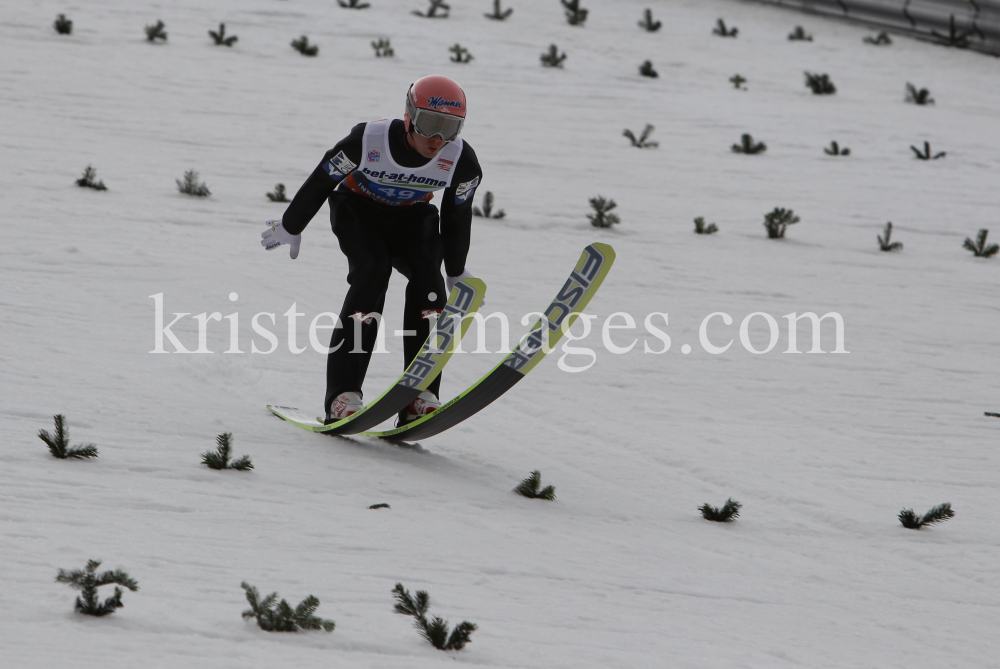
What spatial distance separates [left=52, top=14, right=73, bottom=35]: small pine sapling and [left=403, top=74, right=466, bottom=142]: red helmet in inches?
464

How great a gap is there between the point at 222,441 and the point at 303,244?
194 inches

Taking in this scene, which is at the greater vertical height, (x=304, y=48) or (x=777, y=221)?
(x=304, y=48)

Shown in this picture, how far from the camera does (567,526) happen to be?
4090 millimetres

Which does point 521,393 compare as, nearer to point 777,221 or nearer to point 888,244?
point 777,221

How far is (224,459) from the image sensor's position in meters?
3.96

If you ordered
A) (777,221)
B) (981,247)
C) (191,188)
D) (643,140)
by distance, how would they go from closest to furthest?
1. (191,188)
2. (981,247)
3. (777,221)
4. (643,140)

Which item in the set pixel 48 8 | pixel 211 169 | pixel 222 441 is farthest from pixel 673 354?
pixel 48 8

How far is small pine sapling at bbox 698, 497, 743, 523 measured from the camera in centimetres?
440

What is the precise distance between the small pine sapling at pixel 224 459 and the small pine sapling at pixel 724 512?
77.8 inches

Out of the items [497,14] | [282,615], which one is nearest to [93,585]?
[282,615]

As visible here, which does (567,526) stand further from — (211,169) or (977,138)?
(977,138)

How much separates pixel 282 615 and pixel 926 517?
3.07 metres

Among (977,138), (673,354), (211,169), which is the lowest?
(673,354)

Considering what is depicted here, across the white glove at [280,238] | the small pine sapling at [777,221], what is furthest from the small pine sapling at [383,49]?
the white glove at [280,238]
